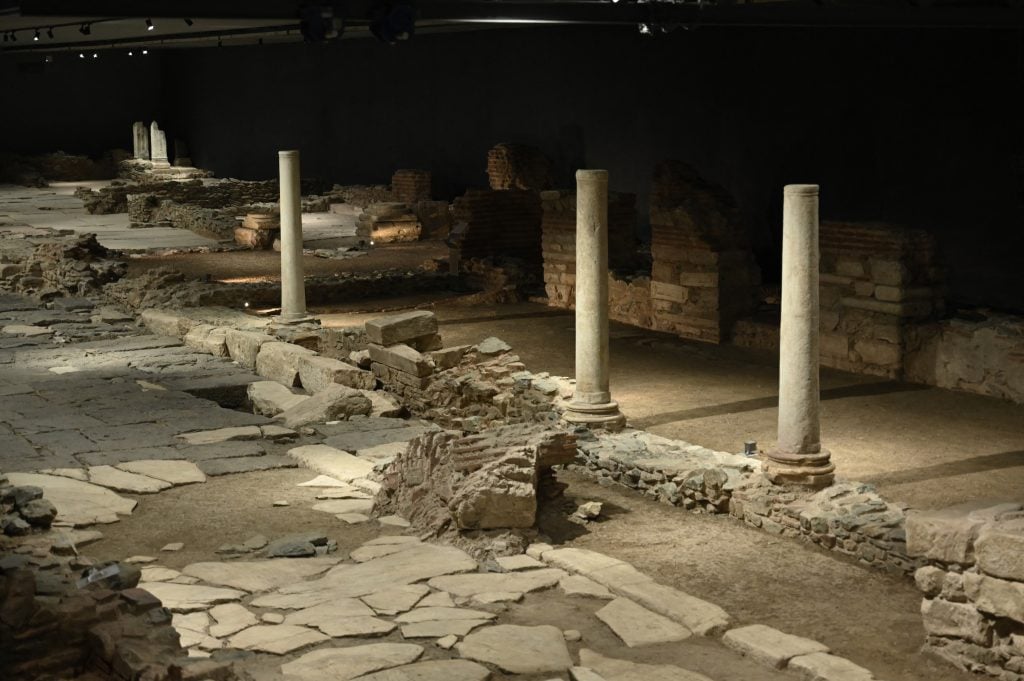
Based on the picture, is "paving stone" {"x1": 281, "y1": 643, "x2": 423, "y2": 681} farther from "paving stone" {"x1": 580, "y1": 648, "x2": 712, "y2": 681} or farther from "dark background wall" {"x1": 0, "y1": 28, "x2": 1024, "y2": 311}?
"dark background wall" {"x1": 0, "y1": 28, "x2": 1024, "y2": 311}

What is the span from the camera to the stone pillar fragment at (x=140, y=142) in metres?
33.5

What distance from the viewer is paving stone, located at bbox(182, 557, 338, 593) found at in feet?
21.4

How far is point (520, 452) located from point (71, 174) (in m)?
28.9

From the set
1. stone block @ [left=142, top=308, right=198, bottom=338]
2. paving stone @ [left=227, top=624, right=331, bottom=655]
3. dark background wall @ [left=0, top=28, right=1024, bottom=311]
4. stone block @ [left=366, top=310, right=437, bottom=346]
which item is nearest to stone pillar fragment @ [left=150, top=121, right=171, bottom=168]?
dark background wall @ [left=0, top=28, right=1024, bottom=311]

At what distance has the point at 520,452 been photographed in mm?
7719

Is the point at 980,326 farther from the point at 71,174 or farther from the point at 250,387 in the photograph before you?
the point at 71,174

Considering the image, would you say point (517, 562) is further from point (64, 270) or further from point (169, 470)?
point (64, 270)

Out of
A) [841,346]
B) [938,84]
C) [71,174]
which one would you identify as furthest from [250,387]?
[71,174]

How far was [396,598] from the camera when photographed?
246 inches

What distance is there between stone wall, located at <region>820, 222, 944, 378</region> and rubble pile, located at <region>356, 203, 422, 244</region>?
11.1m

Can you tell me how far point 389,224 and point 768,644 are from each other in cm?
1651

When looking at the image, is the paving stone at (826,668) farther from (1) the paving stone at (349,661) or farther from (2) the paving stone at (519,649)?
(1) the paving stone at (349,661)

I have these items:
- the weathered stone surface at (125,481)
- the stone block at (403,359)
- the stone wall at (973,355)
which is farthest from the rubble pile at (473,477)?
the stone wall at (973,355)

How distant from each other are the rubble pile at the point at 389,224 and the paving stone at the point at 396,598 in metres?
15.4
